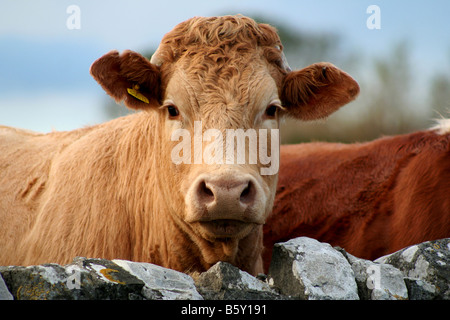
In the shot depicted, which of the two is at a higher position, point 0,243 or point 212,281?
point 212,281

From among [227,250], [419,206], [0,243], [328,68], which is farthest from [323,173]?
[0,243]

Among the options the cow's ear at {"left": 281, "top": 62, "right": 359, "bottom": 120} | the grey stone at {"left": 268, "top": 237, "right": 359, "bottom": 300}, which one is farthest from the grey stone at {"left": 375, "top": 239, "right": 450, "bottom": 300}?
the cow's ear at {"left": 281, "top": 62, "right": 359, "bottom": 120}

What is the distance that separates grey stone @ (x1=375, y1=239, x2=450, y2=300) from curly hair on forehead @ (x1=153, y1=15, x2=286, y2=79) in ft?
5.93

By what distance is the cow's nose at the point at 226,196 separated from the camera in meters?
3.71

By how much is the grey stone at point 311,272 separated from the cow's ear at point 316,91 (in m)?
1.46

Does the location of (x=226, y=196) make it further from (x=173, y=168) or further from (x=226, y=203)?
(x=173, y=168)

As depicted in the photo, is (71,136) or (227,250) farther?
(71,136)

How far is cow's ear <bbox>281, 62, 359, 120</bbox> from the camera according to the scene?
4824mm

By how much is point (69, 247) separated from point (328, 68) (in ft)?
8.76

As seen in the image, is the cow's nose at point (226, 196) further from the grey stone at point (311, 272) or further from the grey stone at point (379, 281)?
the grey stone at point (379, 281)

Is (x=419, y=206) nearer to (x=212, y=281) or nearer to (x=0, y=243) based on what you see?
(x=212, y=281)

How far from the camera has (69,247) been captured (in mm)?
5023

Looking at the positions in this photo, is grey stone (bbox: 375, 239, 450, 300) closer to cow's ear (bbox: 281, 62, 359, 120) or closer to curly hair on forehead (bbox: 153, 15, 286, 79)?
cow's ear (bbox: 281, 62, 359, 120)
